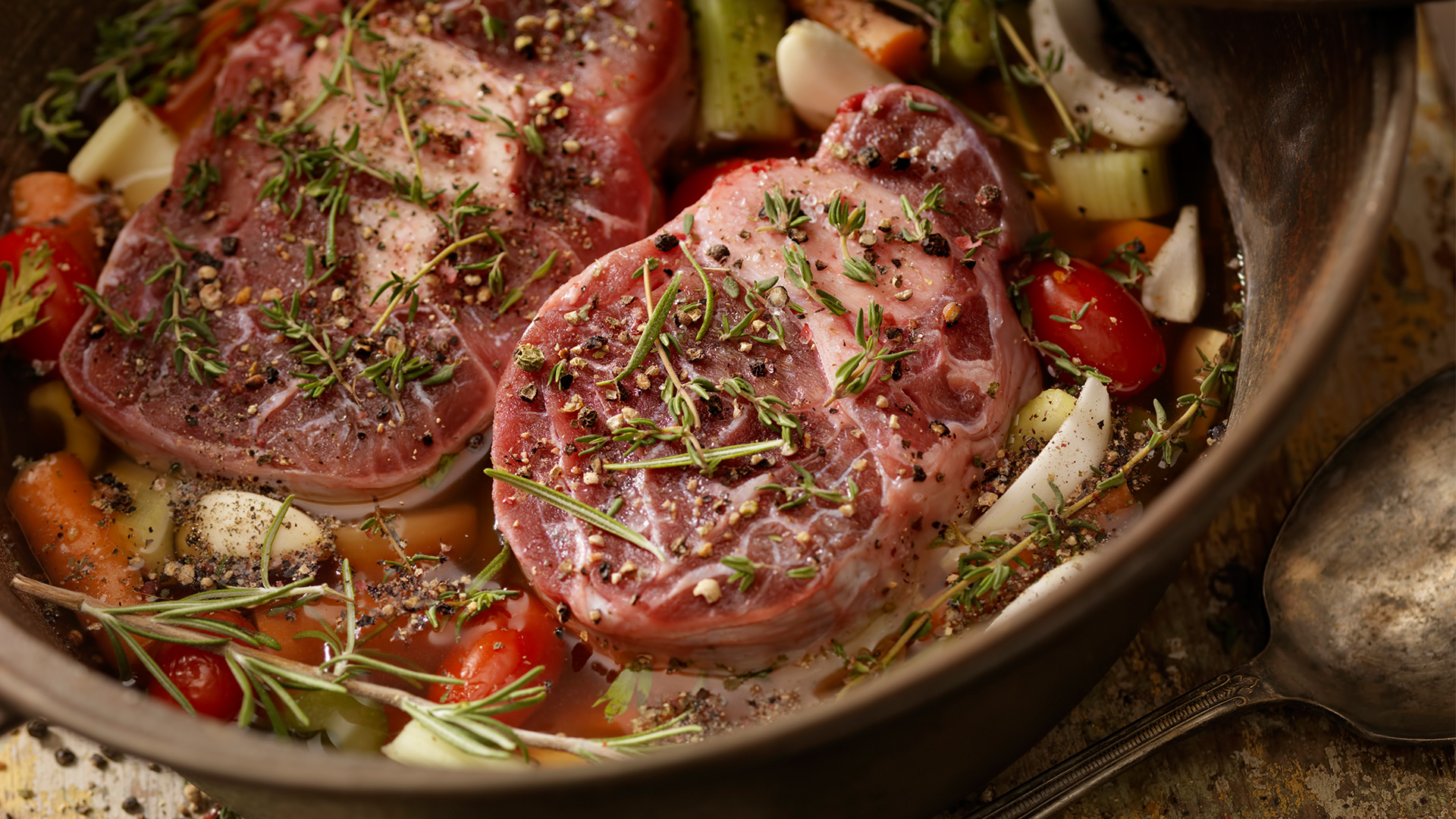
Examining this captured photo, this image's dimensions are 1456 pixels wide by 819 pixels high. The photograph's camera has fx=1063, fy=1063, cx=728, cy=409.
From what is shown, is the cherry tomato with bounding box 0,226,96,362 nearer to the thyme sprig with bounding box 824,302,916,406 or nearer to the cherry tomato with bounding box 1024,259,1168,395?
the thyme sprig with bounding box 824,302,916,406

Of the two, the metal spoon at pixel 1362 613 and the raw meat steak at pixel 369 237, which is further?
the raw meat steak at pixel 369 237

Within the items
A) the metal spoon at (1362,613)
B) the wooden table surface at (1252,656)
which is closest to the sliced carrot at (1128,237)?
the wooden table surface at (1252,656)

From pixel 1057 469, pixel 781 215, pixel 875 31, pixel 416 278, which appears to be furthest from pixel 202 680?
pixel 875 31

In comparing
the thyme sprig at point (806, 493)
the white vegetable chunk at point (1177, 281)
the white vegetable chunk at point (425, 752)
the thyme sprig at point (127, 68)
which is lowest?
the white vegetable chunk at point (425, 752)

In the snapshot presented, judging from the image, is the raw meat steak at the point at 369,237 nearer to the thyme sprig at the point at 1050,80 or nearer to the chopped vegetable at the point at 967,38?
the chopped vegetable at the point at 967,38

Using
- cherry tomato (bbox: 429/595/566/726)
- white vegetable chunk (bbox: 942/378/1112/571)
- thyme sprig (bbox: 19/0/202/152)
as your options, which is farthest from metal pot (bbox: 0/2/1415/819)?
thyme sprig (bbox: 19/0/202/152)

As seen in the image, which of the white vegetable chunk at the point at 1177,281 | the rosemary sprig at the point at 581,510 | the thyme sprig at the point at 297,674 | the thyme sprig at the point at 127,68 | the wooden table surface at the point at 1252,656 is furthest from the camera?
the thyme sprig at the point at 127,68
